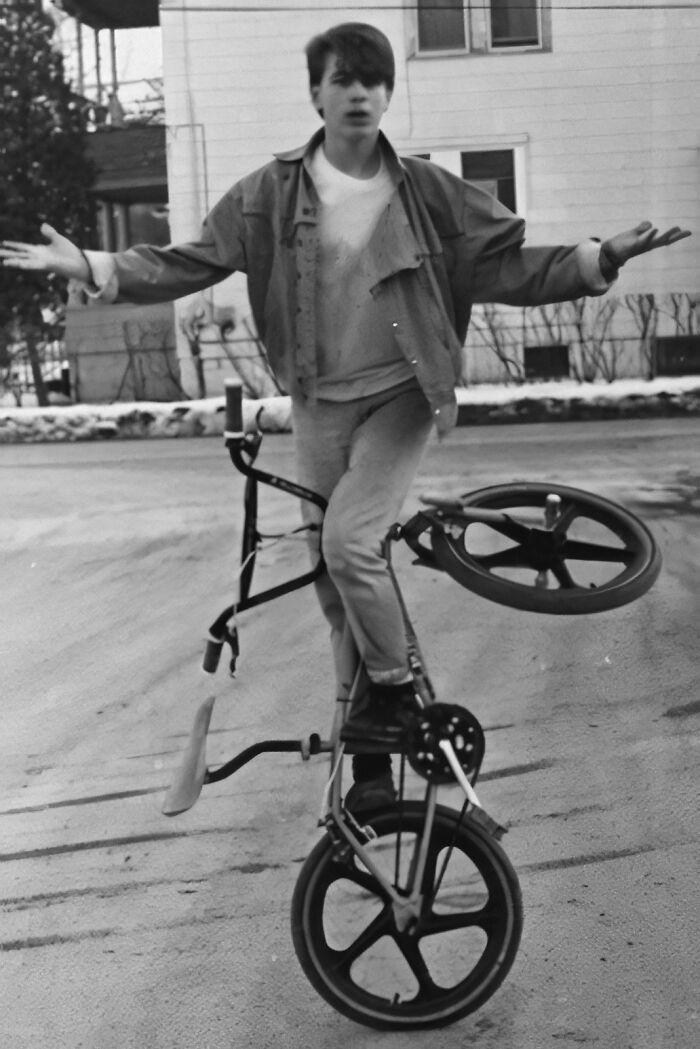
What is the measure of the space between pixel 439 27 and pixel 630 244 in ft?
4.67

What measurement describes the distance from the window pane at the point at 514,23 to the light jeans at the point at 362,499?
1.43 meters

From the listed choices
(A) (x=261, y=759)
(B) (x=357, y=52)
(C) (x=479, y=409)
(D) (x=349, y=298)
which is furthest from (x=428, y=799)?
(C) (x=479, y=409)

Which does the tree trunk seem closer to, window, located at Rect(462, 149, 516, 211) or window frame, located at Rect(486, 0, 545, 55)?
window, located at Rect(462, 149, 516, 211)

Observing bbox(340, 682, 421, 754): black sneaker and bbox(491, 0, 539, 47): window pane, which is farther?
bbox(491, 0, 539, 47): window pane

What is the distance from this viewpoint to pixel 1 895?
252cm

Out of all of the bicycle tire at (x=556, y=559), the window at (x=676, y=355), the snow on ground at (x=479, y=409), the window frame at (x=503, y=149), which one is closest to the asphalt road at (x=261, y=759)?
the snow on ground at (x=479, y=409)

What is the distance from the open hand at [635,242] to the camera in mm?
1793

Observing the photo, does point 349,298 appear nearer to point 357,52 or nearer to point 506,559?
point 357,52

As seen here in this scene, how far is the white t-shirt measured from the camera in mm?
1959

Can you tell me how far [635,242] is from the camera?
1.80 meters

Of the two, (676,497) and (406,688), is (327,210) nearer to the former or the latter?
(406,688)

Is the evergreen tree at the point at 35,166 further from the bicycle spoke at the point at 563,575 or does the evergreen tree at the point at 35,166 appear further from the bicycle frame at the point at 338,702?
the bicycle spoke at the point at 563,575

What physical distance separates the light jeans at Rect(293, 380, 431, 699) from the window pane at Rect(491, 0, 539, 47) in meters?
1.43

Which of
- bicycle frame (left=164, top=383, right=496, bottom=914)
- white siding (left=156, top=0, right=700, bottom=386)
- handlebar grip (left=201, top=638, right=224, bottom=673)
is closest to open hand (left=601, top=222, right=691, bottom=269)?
bicycle frame (left=164, top=383, right=496, bottom=914)
